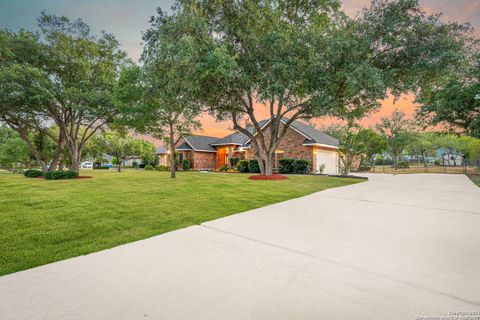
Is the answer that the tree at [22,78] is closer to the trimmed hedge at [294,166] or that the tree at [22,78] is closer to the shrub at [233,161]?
the shrub at [233,161]

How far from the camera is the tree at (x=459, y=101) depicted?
14.0 meters

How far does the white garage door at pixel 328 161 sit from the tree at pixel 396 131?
15032 millimetres

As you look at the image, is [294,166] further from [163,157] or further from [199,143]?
[163,157]

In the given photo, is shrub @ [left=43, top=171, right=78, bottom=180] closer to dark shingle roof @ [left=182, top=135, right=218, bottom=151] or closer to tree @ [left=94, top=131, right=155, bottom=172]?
tree @ [left=94, top=131, right=155, bottom=172]

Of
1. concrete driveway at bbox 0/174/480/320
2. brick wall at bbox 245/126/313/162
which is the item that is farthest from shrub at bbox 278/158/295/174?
concrete driveway at bbox 0/174/480/320

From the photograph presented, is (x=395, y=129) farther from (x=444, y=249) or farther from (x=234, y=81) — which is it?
(x=444, y=249)

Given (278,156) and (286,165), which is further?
(278,156)

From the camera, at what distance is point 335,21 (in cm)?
1320

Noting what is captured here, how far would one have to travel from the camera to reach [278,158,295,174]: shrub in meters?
21.6

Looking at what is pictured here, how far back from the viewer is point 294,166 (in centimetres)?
2136

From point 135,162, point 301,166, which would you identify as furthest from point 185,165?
point 135,162

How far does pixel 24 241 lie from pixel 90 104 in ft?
50.9

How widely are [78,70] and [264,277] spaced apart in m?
19.9

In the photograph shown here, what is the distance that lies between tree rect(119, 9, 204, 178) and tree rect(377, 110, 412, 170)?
3196 centimetres
